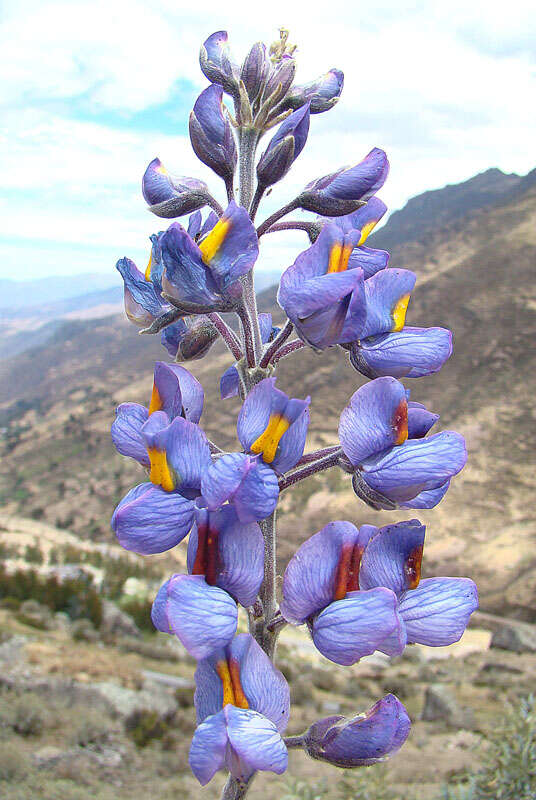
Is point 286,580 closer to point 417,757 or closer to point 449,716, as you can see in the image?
point 417,757

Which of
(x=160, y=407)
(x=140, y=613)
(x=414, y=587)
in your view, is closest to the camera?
(x=414, y=587)

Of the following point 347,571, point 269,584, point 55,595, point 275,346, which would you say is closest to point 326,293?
point 275,346

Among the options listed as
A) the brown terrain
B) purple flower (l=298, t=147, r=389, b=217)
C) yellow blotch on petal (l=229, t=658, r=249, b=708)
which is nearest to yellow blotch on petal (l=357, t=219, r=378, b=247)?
purple flower (l=298, t=147, r=389, b=217)

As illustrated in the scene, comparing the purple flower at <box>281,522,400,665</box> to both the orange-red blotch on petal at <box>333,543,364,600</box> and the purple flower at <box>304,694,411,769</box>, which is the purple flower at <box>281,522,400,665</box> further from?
the purple flower at <box>304,694,411,769</box>

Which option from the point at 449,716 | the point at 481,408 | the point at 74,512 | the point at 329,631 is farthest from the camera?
the point at 74,512

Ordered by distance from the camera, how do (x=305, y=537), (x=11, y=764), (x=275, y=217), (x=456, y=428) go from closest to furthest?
(x=275, y=217)
(x=11, y=764)
(x=305, y=537)
(x=456, y=428)

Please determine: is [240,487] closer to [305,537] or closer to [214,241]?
[214,241]

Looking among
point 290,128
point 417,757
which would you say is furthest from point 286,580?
point 417,757
